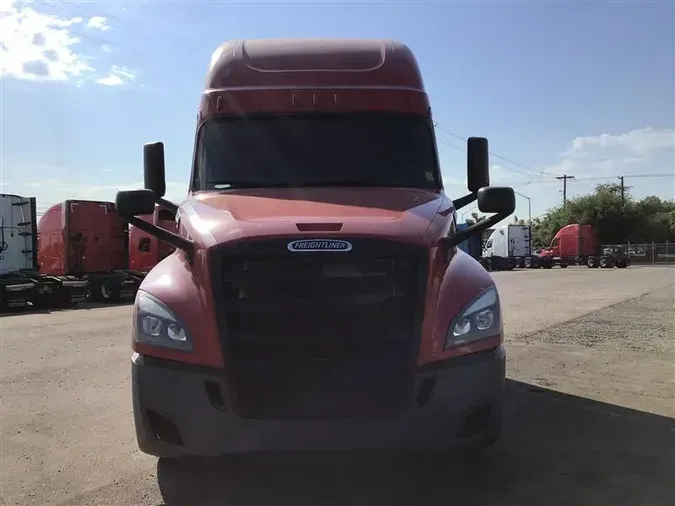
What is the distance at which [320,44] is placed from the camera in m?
5.89

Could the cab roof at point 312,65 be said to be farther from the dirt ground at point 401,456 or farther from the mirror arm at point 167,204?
the dirt ground at point 401,456

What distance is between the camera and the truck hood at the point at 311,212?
379 cm

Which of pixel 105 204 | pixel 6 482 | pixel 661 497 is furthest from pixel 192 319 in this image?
pixel 105 204

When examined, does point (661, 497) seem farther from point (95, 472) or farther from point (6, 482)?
point (6, 482)

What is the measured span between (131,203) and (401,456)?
257 cm

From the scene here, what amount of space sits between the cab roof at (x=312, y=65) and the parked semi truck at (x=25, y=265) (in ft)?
54.9

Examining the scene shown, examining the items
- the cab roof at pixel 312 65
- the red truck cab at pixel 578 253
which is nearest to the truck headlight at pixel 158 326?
the cab roof at pixel 312 65

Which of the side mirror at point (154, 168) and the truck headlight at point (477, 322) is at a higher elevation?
the side mirror at point (154, 168)

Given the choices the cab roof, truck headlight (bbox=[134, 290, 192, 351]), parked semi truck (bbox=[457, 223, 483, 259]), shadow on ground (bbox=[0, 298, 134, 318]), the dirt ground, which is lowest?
shadow on ground (bbox=[0, 298, 134, 318])

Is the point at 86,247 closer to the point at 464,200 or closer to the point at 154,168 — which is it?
the point at 154,168

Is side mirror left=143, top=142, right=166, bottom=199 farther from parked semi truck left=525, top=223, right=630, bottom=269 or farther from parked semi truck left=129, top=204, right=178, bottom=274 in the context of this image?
parked semi truck left=525, top=223, right=630, bottom=269

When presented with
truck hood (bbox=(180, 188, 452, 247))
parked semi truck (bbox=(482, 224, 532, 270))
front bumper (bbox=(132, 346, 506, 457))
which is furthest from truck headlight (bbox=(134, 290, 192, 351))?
parked semi truck (bbox=(482, 224, 532, 270))

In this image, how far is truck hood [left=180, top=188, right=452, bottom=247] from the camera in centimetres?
379

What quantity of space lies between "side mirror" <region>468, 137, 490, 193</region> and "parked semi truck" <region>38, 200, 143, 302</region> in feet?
62.1
